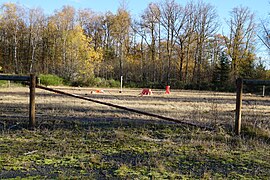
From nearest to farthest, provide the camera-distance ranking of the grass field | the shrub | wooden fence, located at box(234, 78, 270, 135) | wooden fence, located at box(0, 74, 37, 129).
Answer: the grass field, wooden fence, located at box(234, 78, 270, 135), wooden fence, located at box(0, 74, 37, 129), the shrub

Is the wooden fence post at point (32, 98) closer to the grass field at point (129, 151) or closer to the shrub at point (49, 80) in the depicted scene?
the grass field at point (129, 151)

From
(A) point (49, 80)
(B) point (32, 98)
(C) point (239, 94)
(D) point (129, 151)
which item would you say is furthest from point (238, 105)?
(A) point (49, 80)

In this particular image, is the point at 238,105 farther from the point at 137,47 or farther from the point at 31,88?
the point at 137,47

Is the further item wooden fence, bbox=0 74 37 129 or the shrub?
the shrub

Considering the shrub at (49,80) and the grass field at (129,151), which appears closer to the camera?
the grass field at (129,151)

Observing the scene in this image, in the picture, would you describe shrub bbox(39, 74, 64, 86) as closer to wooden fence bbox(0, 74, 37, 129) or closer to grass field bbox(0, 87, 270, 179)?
grass field bbox(0, 87, 270, 179)

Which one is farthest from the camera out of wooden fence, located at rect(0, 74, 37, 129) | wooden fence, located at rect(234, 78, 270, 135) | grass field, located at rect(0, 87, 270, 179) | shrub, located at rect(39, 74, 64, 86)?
shrub, located at rect(39, 74, 64, 86)

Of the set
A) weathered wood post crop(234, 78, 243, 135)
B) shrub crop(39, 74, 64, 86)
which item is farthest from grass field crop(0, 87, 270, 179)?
shrub crop(39, 74, 64, 86)

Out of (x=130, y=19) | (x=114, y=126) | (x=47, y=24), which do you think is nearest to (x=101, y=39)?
(x=130, y=19)

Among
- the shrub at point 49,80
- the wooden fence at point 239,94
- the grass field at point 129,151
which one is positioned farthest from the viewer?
the shrub at point 49,80

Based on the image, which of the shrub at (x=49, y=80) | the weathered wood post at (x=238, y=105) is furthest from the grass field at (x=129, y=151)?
the shrub at (x=49, y=80)

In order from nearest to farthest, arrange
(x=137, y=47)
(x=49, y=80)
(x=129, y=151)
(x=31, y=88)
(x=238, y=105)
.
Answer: (x=129, y=151) < (x=238, y=105) < (x=31, y=88) < (x=49, y=80) < (x=137, y=47)

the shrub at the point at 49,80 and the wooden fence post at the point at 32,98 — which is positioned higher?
the shrub at the point at 49,80

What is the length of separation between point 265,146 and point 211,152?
1.12 meters
